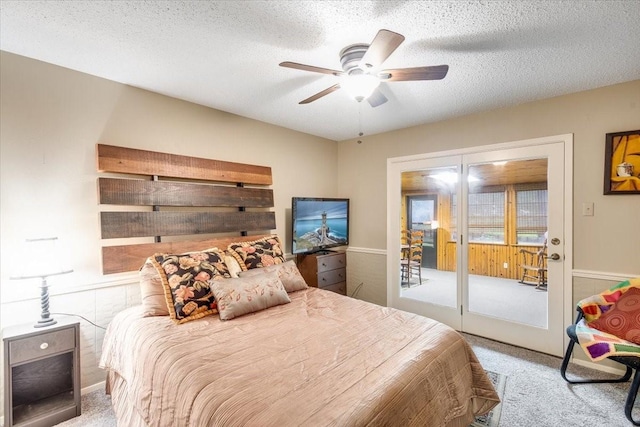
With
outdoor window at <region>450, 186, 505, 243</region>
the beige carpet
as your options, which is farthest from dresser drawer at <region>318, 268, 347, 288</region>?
the beige carpet

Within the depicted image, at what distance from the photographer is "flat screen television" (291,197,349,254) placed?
3.64 metres

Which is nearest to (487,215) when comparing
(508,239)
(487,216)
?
(487,216)

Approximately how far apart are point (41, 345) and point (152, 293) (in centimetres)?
68

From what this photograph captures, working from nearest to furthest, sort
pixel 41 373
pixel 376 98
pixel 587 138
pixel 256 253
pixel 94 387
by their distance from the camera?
1. pixel 41 373
2. pixel 376 98
3. pixel 94 387
4. pixel 587 138
5. pixel 256 253

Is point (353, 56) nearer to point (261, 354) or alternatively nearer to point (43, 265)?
point (261, 354)

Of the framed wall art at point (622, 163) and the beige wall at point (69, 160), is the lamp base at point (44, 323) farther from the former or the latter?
the framed wall art at point (622, 163)

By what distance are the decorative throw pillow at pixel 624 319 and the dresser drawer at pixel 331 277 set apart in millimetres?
2525

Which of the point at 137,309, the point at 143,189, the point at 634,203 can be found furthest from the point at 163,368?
the point at 634,203

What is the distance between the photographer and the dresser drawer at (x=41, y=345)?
1805mm

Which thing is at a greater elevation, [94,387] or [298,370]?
[298,370]

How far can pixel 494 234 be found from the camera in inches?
125

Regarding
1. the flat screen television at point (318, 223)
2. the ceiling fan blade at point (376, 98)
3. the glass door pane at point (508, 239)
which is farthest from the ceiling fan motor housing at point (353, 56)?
the glass door pane at point (508, 239)

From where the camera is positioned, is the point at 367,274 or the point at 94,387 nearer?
the point at 94,387

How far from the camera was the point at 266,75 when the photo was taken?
7.61ft
